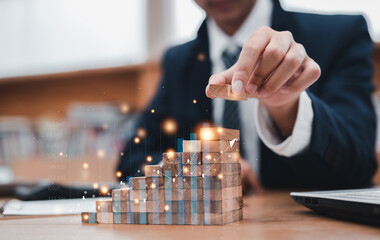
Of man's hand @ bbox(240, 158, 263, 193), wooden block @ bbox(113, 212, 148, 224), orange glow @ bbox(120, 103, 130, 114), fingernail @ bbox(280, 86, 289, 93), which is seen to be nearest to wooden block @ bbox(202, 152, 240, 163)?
wooden block @ bbox(113, 212, 148, 224)

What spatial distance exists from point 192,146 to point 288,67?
205 mm

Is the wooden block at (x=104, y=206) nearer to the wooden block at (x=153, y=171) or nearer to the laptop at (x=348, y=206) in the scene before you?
the wooden block at (x=153, y=171)

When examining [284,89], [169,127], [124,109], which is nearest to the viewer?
[284,89]

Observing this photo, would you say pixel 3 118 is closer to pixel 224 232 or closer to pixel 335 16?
pixel 335 16

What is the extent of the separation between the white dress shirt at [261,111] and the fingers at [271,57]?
0.53 ft

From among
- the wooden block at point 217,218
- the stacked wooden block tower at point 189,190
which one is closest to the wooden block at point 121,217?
the stacked wooden block tower at point 189,190

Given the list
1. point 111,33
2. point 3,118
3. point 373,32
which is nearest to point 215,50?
point 373,32

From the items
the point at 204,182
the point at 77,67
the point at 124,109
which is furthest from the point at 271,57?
the point at 77,67

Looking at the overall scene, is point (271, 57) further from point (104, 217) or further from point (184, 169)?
point (104, 217)

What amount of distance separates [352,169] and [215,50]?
52 cm

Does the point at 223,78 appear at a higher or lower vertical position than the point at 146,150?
higher

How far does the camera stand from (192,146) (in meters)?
0.52

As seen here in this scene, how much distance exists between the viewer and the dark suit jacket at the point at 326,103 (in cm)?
87

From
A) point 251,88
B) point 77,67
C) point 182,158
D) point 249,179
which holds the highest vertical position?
point 77,67
